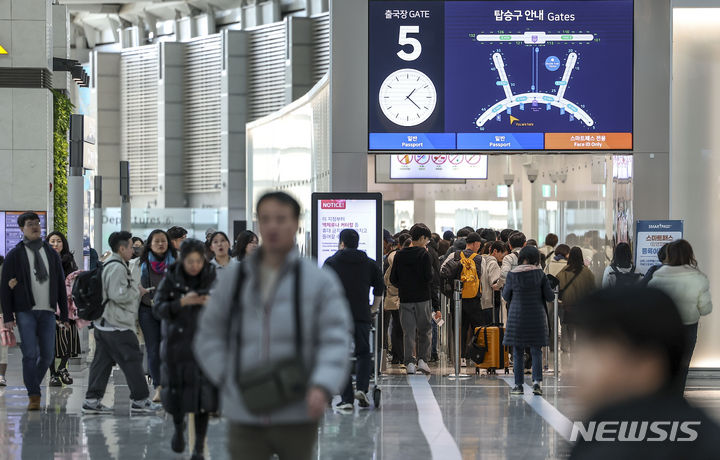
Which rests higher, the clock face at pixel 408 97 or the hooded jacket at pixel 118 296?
the clock face at pixel 408 97

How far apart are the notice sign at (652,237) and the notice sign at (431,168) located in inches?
353

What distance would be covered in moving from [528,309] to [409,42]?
137 inches

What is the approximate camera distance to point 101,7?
41812 mm

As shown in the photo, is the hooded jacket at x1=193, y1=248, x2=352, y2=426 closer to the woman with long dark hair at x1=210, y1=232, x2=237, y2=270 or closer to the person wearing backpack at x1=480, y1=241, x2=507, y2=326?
the woman with long dark hair at x1=210, y1=232, x2=237, y2=270

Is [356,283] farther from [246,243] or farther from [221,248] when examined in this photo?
[221,248]

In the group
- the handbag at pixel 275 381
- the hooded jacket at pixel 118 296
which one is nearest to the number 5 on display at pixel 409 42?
the hooded jacket at pixel 118 296

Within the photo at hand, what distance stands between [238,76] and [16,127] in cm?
2157

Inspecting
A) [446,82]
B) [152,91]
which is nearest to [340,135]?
[446,82]

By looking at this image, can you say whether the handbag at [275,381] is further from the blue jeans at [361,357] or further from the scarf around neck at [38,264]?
the scarf around neck at [38,264]

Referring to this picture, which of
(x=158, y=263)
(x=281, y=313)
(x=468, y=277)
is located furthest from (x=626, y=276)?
(x=281, y=313)

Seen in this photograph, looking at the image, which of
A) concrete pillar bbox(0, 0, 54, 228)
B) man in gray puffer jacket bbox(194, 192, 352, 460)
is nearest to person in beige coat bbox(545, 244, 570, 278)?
concrete pillar bbox(0, 0, 54, 228)

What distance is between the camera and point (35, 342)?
9859 millimetres

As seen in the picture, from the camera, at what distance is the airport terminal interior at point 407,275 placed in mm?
3926

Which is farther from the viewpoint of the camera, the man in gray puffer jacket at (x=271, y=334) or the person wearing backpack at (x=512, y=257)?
the person wearing backpack at (x=512, y=257)
